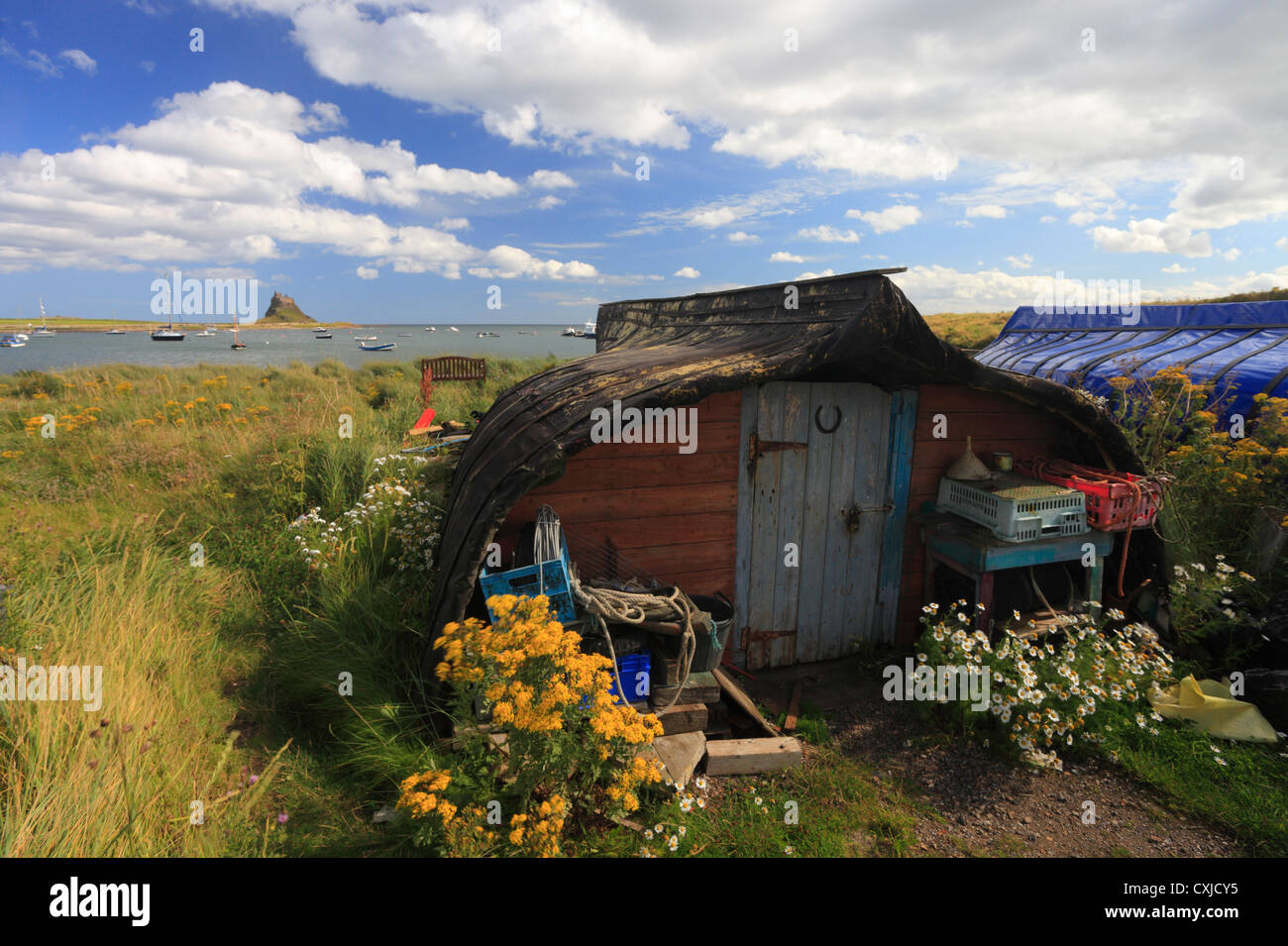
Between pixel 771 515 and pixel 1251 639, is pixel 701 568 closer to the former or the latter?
pixel 771 515

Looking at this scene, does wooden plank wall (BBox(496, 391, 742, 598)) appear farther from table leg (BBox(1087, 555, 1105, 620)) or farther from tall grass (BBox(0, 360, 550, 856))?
table leg (BBox(1087, 555, 1105, 620))

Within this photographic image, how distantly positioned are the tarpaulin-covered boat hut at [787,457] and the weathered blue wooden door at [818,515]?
1 centimetres

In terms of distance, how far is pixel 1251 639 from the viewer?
188 inches

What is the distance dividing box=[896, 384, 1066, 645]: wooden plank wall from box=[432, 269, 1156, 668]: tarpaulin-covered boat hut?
0.01 metres

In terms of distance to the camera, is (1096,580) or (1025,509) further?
(1096,580)

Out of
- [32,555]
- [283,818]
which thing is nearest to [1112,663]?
[283,818]

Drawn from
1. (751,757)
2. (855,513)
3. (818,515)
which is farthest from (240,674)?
(855,513)

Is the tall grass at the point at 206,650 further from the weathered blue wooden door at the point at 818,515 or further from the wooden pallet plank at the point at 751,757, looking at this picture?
the weathered blue wooden door at the point at 818,515

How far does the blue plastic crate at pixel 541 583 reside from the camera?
3.73 metres

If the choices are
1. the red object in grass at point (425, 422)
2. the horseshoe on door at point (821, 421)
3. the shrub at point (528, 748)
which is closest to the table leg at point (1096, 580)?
the horseshoe on door at point (821, 421)

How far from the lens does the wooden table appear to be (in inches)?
191

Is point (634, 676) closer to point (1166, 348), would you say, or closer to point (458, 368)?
point (1166, 348)

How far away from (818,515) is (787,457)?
62 centimetres

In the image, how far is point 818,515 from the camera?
17.6 feet
